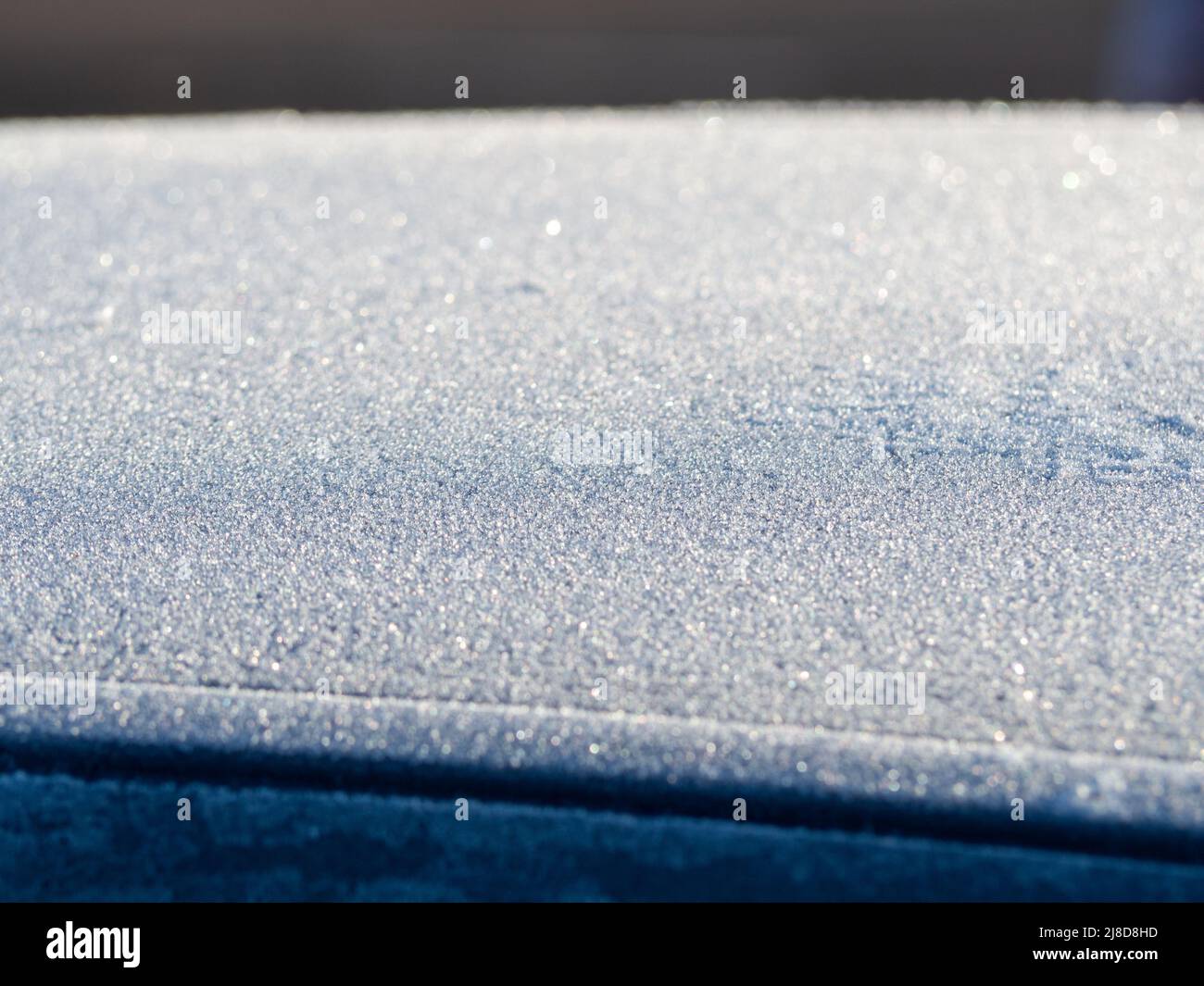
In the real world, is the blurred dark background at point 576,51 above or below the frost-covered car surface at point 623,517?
above

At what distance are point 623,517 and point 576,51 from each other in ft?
34.4

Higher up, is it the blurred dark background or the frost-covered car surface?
the blurred dark background

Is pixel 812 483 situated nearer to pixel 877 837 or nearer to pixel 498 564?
pixel 498 564

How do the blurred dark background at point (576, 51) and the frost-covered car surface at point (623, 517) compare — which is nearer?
the frost-covered car surface at point (623, 517)

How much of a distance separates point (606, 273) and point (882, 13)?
35.9 feet

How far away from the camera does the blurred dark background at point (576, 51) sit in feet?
33.0

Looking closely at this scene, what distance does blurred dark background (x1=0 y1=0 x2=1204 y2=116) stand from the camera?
10055 millimetres

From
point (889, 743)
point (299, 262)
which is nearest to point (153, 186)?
point (299, 262)

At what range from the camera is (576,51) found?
38.1ft

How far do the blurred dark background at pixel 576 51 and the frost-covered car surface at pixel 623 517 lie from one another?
22.3ft

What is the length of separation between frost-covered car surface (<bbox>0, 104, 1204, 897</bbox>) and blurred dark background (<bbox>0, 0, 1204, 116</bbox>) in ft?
A: 22.3

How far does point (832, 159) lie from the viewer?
11.7 ft

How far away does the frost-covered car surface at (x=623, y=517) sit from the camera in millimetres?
1475

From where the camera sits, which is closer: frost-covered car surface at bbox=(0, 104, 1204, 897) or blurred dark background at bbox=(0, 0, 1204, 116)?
frost-covered car surface at bbox=(0, 104, 1204, 897)
